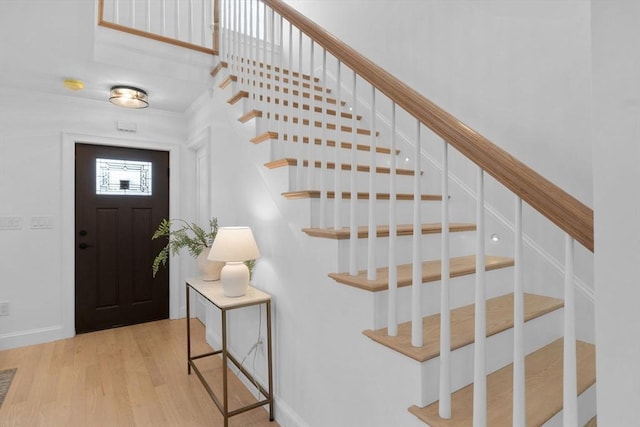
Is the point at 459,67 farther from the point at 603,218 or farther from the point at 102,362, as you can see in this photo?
the point at 102,362

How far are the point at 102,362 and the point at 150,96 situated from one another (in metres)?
2.38

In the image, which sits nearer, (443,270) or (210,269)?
(443,270)

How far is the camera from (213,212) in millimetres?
3045

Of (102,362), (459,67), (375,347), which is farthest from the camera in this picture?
(102,362)

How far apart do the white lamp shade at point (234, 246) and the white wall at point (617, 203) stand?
162 centimetres

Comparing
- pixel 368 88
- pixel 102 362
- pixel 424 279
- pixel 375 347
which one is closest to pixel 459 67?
pixel 368 88

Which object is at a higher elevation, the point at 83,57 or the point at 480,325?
the point at 83,57

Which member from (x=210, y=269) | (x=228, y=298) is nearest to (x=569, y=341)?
(x=228, y=298)

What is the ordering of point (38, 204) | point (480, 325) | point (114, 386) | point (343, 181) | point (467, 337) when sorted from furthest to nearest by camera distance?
1. point (38, 204)
2. point (114, 386)
3. point (343, 181)
4. point (467, 337)
5. point (480, 325)

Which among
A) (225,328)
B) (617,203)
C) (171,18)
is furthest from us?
(171,18)

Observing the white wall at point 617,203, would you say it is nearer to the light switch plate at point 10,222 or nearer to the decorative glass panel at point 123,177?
the decorative glass panel at point 123,177

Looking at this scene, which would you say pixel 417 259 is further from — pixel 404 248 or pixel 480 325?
pixel 404 248

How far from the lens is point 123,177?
3539mm

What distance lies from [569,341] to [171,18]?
4713 mm
